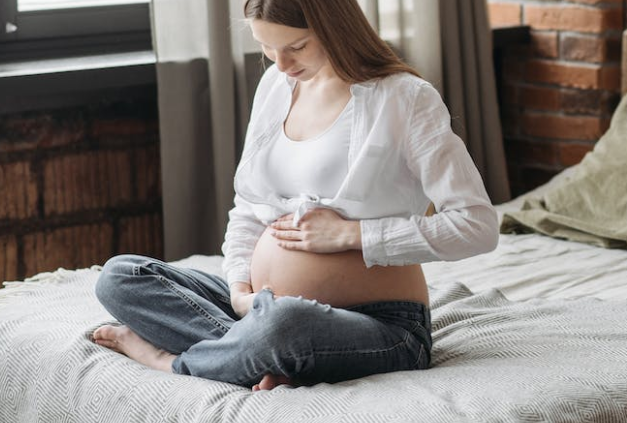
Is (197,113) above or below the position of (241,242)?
above

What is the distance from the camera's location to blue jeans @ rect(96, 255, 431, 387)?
5.04 ft

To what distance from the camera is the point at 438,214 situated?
1593 mm

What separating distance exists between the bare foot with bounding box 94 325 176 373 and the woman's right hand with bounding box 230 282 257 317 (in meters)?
0.13

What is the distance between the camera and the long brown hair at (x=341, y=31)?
159 centimetres

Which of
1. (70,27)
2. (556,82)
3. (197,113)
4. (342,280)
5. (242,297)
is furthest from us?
(556,82)

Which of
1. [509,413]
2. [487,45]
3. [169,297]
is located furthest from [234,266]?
[487,45]

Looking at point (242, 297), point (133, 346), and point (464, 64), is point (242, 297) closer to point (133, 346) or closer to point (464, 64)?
point (133, 346)

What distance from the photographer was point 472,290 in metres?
2.17

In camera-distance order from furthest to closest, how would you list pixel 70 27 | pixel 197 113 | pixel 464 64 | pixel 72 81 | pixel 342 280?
pixel 464 64 < pixel 70 27 < pixel 197 113 < pixel 72 81 < pixel 342 280

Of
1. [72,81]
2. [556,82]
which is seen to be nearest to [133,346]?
[72,81]

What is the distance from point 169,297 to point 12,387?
1.11ft

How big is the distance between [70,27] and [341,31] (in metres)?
1.32

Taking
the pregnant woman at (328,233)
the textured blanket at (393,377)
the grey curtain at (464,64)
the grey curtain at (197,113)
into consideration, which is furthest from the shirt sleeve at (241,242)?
the grey curtain at (464,64)

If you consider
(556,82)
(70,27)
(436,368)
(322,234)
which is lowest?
(436,368)
